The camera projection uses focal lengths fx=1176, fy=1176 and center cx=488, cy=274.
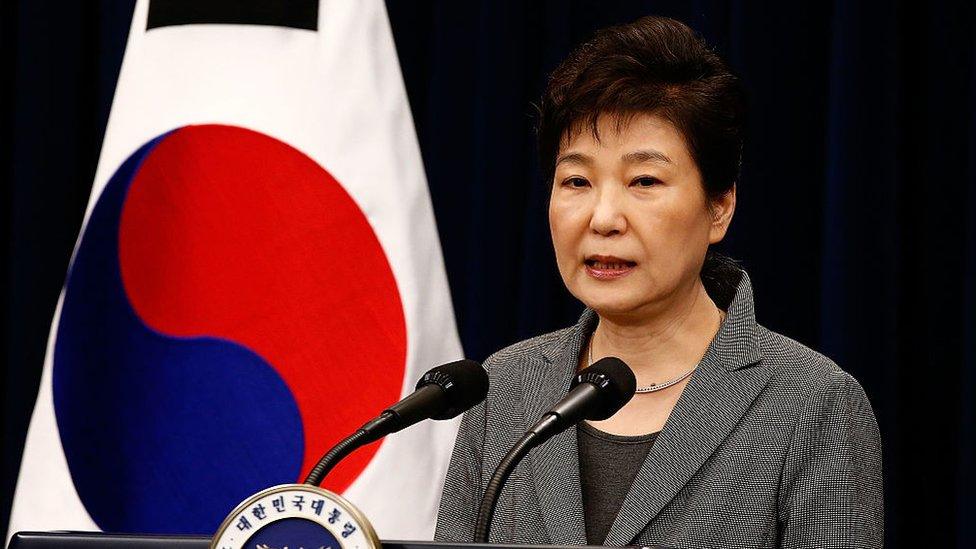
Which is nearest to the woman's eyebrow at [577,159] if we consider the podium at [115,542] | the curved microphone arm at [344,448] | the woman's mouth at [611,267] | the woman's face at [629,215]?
the woman's face at [629,215]

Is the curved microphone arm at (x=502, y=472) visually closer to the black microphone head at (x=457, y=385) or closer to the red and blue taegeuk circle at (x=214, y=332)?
the black microphone head at (x=457, y=385)

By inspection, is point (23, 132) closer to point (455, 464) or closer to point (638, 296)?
point (455, 464)

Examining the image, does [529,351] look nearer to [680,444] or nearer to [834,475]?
[680,444]

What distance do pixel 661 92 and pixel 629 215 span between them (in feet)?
0.47

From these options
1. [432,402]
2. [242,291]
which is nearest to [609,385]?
[432,402]

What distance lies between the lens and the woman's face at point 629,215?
1.22 m

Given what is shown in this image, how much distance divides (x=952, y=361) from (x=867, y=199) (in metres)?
0.28

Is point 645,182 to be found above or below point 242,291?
above

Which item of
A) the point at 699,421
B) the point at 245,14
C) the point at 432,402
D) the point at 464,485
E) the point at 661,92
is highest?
the point at 245,14

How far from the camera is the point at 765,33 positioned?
1.87 metres

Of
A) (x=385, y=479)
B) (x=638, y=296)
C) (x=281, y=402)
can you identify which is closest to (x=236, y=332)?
(x=281, y=402)

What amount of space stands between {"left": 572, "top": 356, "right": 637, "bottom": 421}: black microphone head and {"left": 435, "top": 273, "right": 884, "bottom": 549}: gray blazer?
0.29 meters

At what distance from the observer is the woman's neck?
130 cm

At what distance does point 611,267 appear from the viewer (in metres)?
1.23
